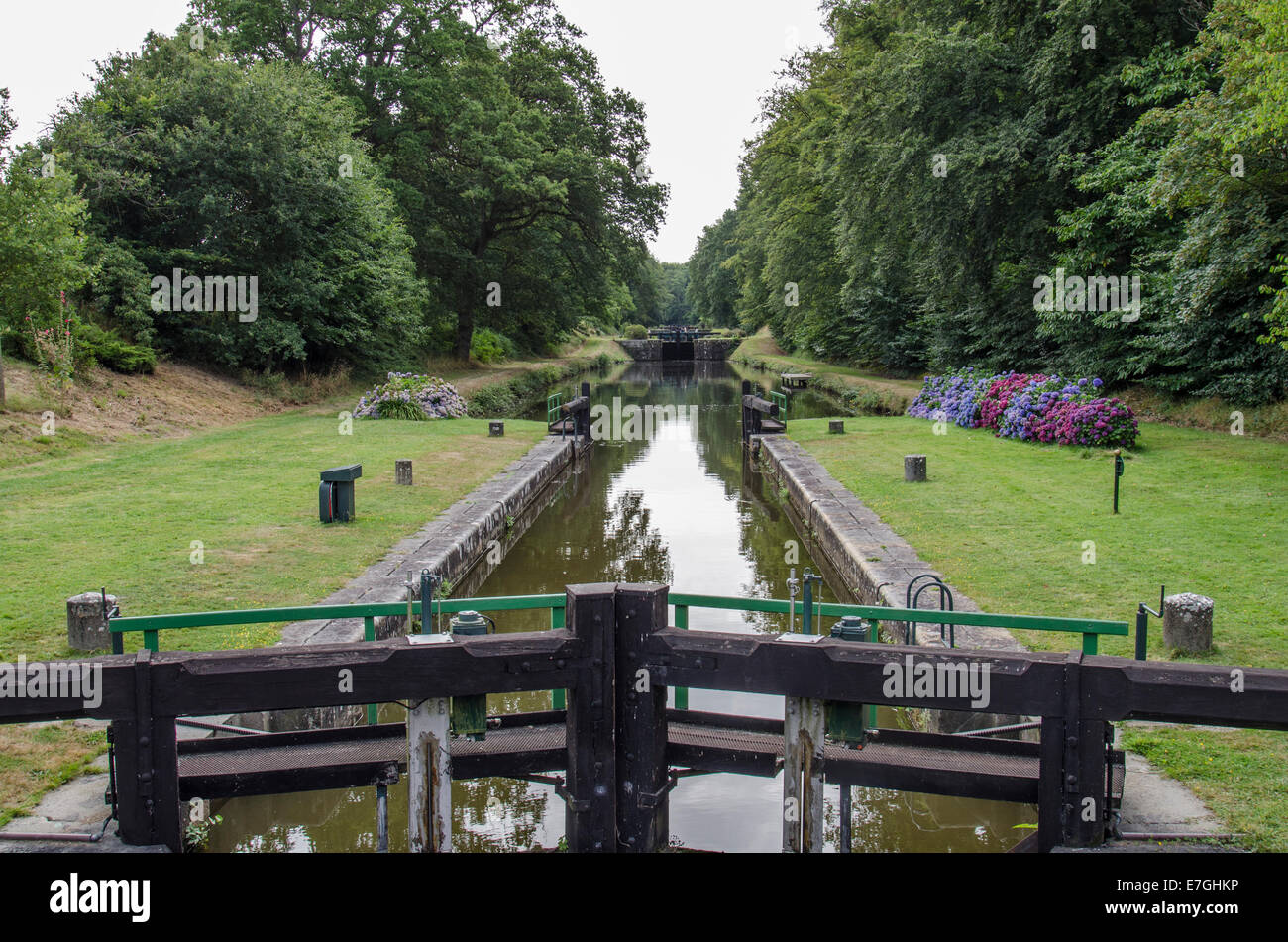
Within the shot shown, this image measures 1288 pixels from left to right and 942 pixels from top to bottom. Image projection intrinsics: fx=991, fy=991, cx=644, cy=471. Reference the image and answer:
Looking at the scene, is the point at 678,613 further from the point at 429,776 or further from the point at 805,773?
the point at 429,776

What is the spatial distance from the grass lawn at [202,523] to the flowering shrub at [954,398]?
387 inches

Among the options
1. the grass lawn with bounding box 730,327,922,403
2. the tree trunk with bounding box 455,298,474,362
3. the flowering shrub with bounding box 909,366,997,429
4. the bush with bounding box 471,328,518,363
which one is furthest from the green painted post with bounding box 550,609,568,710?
the bush with bounding box 471,328,518,363

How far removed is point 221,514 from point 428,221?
24388 mm

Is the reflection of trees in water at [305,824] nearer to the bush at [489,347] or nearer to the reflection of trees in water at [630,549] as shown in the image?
the reflection of trees in water at [630,549]

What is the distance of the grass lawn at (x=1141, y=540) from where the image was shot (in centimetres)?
509

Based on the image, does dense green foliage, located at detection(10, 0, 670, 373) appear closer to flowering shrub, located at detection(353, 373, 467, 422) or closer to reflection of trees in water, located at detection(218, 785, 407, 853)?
flowering shrub, located at detection(353, 373, 467, 422)

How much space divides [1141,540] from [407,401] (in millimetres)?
17073

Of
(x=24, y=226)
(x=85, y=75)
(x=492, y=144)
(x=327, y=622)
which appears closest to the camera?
(x=327, y=622)

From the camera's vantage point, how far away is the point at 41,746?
518 centimetres

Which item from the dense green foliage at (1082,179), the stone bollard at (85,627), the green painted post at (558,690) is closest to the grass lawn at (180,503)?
the stone bollard at (85,627)

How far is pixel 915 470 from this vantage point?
1384cm

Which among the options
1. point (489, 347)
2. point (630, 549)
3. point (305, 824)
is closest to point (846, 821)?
point (305, 824)
